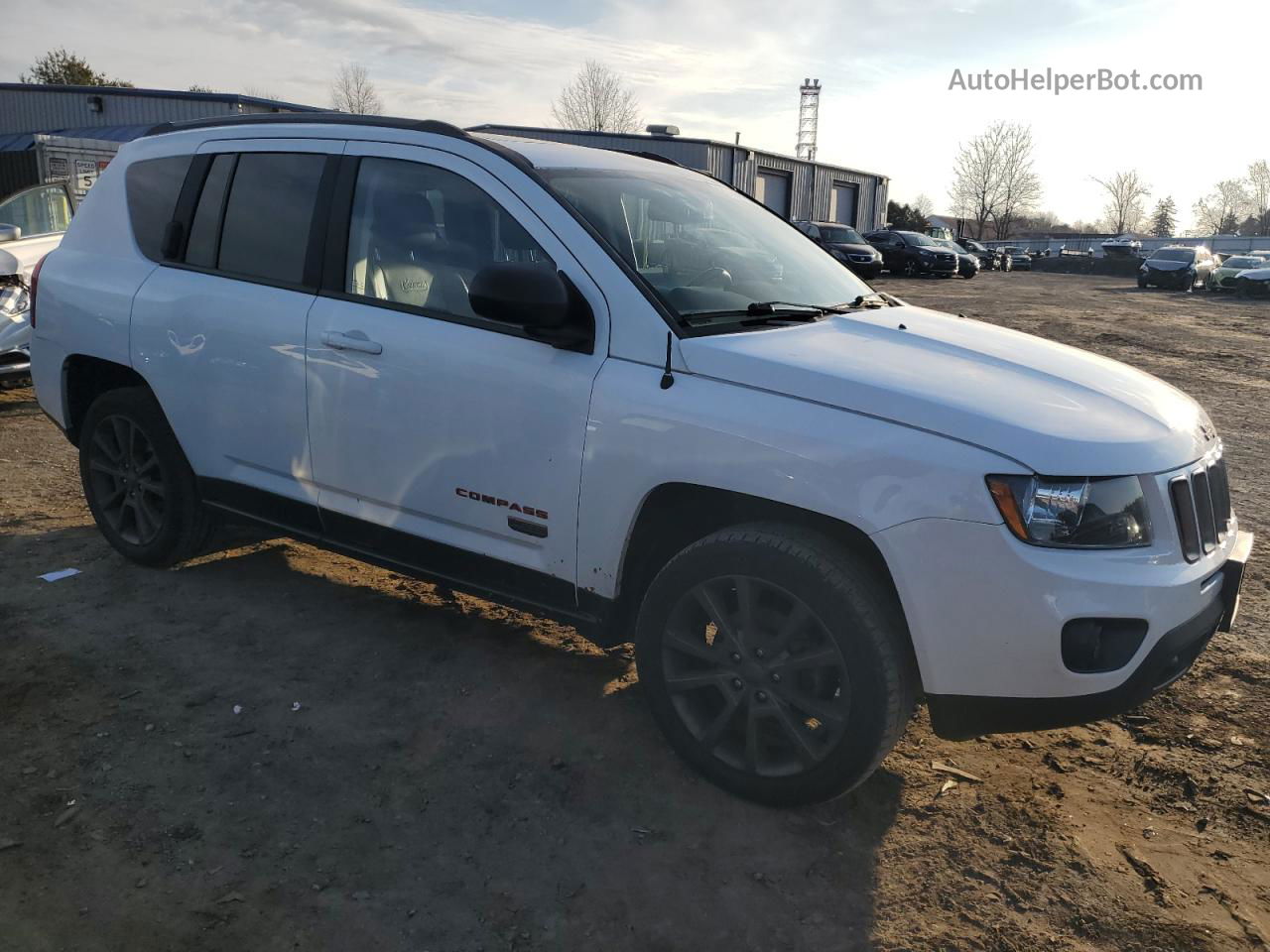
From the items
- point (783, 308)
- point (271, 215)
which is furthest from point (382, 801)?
point (271, 215)

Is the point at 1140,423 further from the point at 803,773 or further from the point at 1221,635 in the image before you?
the point at 1221,635

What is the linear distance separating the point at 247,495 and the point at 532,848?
2.05 metres

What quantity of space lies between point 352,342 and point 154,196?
5.11 ft

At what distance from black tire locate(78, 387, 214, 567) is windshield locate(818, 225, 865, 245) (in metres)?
25.5

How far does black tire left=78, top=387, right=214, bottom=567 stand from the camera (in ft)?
13.9

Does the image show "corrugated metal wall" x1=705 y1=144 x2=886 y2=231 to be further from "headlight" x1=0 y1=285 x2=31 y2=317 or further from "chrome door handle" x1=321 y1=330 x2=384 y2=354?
"chrome door handle" x1=321 y1=330 x2=384 y2=354

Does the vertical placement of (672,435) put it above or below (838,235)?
below

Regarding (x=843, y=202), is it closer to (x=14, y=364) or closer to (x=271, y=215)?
(x=14, y=364)

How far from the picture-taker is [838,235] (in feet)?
94.5

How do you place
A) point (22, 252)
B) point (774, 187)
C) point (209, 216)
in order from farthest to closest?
point (774, 187), point (22, 252), point (209, 216)

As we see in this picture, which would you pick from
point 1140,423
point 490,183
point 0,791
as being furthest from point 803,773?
point 0,791

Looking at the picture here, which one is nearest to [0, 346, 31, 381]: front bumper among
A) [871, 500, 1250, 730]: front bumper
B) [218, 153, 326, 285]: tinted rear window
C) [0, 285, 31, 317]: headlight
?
[0, 285, 31, 317]: headlight

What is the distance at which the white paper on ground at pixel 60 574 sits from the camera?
4.44 metres

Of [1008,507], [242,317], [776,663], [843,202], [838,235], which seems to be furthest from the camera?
[843,202]
